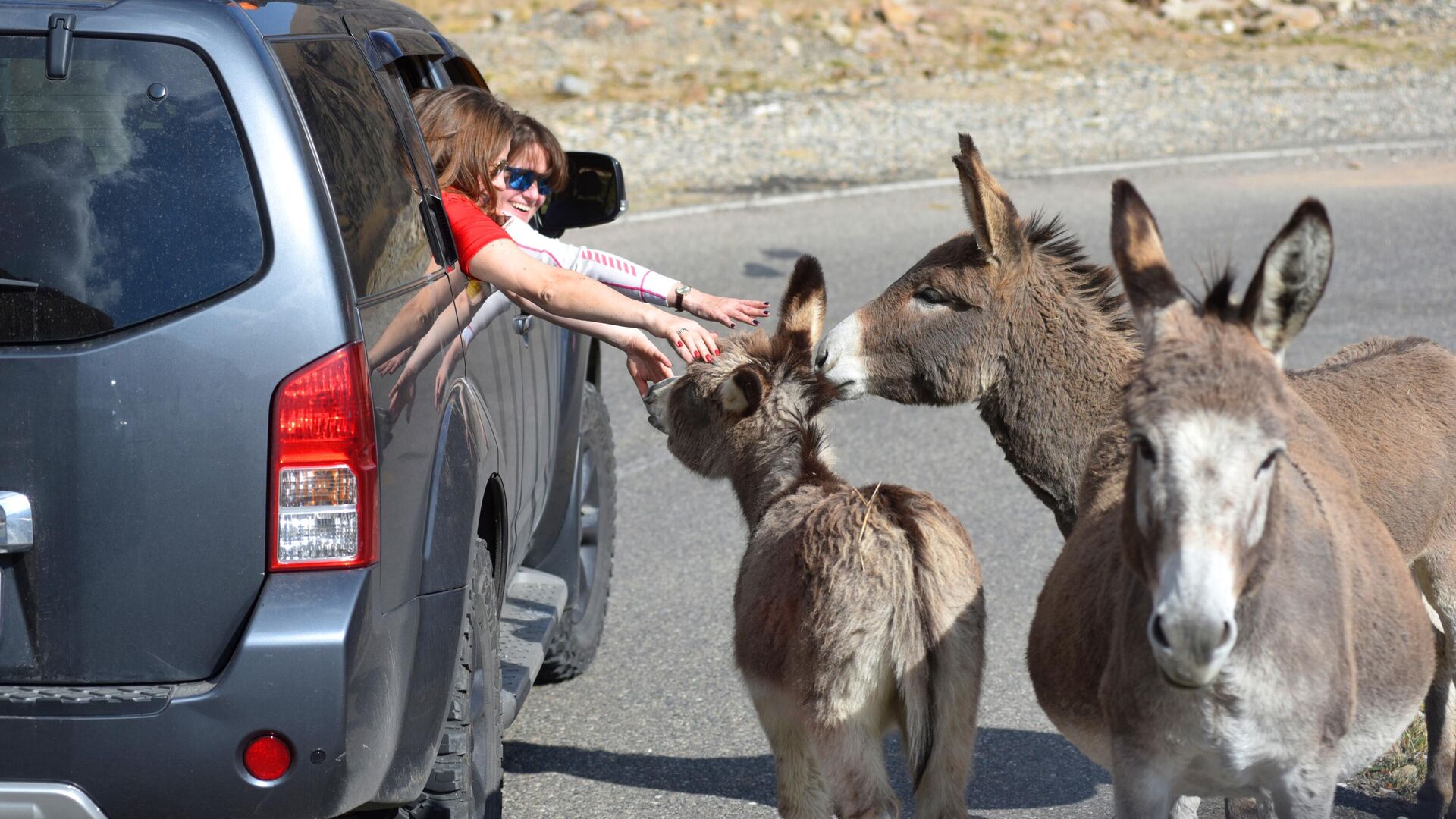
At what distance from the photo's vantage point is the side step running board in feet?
14.1

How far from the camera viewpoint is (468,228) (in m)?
4.27

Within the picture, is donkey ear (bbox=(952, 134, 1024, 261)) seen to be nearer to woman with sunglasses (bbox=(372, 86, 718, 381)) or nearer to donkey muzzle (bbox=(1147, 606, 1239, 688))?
woman with sunglasses (bbox=(372, 86, 718, 381))

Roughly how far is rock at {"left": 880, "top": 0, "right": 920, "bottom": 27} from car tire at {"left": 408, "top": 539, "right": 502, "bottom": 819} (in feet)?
60.1

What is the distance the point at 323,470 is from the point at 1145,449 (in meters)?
1.65

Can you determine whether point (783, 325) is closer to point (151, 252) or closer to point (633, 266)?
point (633, 266)

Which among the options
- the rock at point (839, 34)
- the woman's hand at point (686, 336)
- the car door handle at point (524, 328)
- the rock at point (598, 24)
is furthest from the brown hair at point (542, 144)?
the rock at point (598, 24)

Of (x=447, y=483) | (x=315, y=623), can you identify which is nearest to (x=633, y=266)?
(x=447, y=483)

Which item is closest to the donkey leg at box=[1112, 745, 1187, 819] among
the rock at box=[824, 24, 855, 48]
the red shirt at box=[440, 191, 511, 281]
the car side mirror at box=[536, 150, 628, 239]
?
the red shirt at box=[440, 191, 511, 281]

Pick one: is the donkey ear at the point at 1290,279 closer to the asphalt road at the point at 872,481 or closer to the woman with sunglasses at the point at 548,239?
the asphalt road at the point at 872,481

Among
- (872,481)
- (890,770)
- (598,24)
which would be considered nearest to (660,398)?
(890,770)

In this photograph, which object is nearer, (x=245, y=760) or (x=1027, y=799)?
(x=245, y=760)

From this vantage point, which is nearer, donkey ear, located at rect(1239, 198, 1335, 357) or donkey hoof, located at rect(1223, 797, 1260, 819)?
donkey ear, located at rect(1239, 198, 1335, 357)

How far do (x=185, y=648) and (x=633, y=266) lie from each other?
93.0 inches

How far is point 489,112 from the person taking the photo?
4551mm
